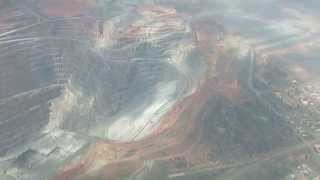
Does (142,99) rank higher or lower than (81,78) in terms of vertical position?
lower

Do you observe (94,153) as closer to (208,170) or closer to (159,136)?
(159,136)

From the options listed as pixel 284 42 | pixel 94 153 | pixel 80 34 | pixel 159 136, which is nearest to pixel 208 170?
pixel 159 136

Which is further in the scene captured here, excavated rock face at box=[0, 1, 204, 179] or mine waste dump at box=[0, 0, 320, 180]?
excavated rock face at box=[0, 1, 204, 179]

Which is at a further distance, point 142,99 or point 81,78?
point 142,99

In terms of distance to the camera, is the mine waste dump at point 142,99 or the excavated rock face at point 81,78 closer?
the mine waste dump at point 142,99
